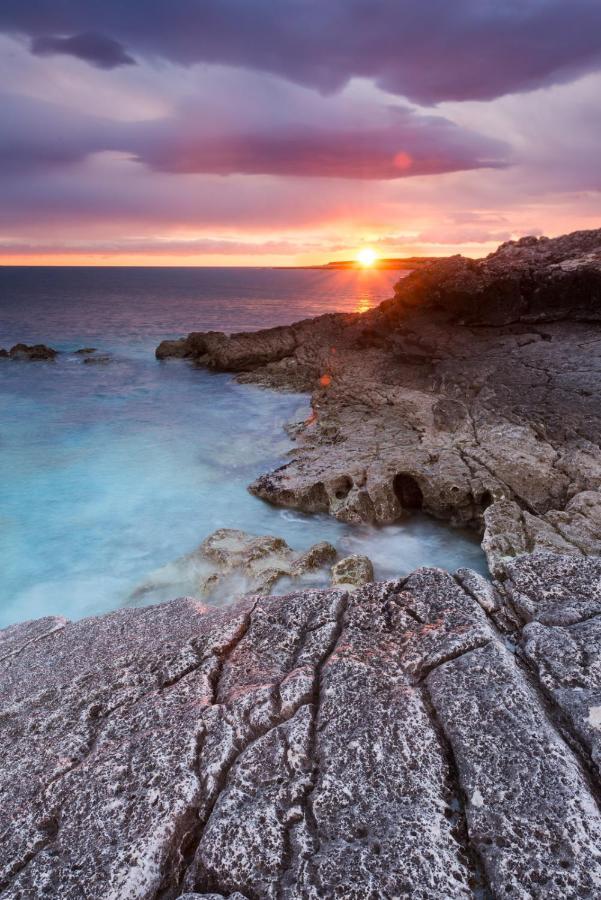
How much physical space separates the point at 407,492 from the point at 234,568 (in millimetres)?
4719

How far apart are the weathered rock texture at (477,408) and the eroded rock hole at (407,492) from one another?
0.03m

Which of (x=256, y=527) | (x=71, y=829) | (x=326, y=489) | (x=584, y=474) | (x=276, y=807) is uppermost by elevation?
(x=276, y=807)

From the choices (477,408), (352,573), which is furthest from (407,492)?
(352,573)

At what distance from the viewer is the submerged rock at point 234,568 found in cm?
877

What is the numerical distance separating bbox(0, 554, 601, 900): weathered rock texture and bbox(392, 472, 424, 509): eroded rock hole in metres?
6.98

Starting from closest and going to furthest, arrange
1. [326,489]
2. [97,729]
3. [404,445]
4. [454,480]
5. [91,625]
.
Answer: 1. [97,729]
2. [91,625]
3. [454,480]
4. [326,489]
5. [404,445]

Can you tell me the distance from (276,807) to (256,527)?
904 centimetres

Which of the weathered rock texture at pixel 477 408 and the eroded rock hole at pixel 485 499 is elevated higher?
the weathered rock texture at pixel 477 408

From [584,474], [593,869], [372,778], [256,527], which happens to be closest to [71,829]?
[372,778]

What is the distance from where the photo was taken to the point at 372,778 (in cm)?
309

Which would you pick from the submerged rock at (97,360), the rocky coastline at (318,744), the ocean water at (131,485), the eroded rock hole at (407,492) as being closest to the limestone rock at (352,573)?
the ocean water at (131,485)

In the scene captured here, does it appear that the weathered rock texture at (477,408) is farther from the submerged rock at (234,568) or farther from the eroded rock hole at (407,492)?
the submerged rock at (234,568)

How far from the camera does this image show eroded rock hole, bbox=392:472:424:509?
463 inches

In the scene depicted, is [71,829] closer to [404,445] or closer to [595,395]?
[404,445]
